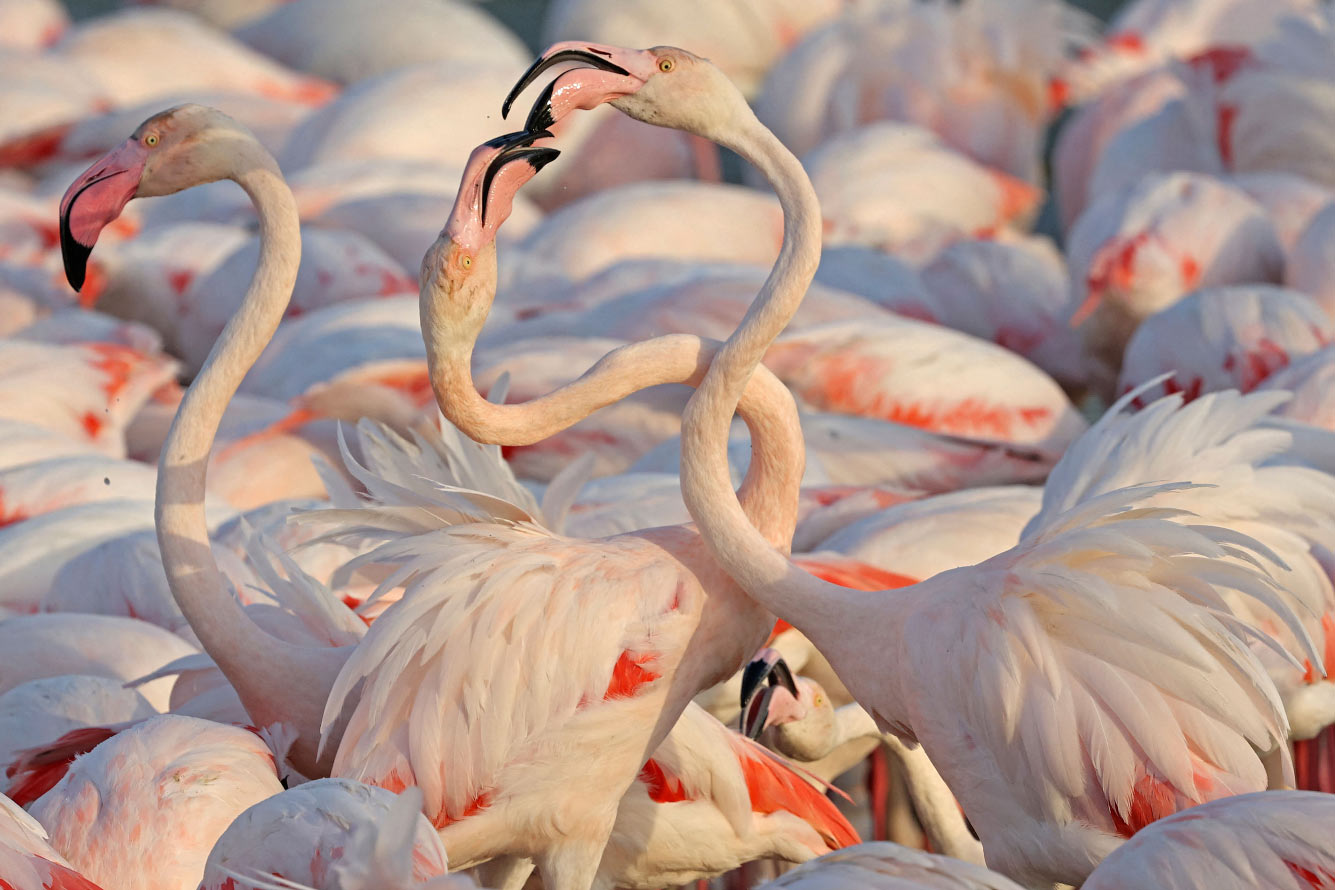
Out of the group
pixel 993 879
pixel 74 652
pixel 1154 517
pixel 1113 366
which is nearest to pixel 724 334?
pixel 1113 366

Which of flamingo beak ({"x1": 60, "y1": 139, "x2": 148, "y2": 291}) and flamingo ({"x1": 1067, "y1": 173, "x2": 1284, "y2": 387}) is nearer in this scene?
flamingo beak ({"x1": 60, "y1": 139, "x2": 148, "y2": 291})

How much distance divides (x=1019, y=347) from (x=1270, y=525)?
10.2 ft

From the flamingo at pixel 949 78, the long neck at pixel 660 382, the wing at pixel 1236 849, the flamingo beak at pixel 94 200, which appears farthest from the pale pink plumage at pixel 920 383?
the flamingo at pixel 949 78

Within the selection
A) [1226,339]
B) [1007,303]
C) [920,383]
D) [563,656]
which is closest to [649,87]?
[563,656]

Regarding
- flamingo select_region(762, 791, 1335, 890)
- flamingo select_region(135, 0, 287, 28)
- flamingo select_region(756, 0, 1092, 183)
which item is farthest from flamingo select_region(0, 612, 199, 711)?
flamingo select_region(135, 0, 287, 28)

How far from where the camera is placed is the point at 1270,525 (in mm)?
2947

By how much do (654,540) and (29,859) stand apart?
3.12 feet

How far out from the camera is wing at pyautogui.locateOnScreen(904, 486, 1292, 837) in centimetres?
231

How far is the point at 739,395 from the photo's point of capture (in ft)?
8.26

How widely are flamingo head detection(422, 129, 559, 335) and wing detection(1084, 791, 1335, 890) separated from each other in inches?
39.2

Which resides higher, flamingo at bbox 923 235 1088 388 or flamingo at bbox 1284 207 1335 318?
flamingo at bbox 1284 207 1335 318

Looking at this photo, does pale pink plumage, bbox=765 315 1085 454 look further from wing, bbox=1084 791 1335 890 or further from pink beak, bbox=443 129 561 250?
wing, bbox=1084 791 1335 890

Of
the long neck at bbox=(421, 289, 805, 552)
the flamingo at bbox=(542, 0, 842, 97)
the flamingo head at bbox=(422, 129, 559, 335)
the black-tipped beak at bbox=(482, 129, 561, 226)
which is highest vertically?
the black-tipped beak at bbox=(482, 129, 561, 226)

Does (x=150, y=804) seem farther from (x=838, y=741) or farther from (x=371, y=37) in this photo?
(x=371, y=37)
